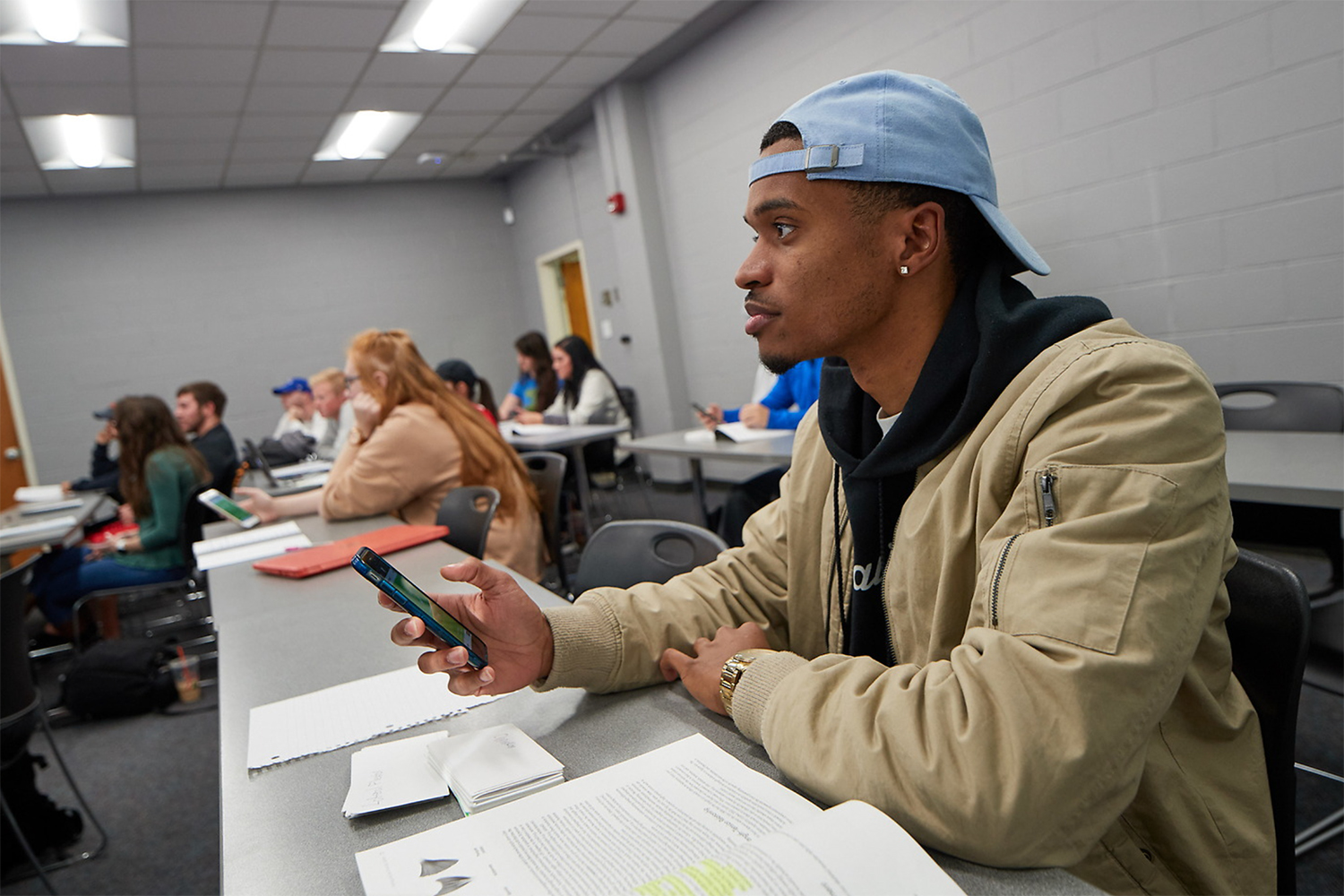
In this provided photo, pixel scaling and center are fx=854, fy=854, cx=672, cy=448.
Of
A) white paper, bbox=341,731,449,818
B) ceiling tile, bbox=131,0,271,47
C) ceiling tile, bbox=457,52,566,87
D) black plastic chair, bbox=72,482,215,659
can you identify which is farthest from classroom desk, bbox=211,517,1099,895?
ceiling tile, bbox=457,52,566,87

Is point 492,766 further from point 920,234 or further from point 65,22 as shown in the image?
point 65,22

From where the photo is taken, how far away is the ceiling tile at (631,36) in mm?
5137

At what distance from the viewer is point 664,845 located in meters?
0.70

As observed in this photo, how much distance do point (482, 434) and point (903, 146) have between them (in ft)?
7.01

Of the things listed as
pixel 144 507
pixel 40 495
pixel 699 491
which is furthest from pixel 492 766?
pixel 40 495

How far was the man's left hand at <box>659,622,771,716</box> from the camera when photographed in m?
1.00

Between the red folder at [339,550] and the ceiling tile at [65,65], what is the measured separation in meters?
3.72

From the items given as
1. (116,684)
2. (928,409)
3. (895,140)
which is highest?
(895,140)

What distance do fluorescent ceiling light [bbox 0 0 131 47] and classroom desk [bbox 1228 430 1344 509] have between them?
483 centimetres

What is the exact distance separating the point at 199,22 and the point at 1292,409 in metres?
4.96

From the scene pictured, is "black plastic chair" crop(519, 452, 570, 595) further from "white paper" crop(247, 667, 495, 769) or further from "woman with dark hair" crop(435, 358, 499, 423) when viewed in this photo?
"woman with dark hair" crop(435, 358, 499, 423)

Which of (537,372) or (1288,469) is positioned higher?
(537,372)

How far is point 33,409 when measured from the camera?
705 centimetres

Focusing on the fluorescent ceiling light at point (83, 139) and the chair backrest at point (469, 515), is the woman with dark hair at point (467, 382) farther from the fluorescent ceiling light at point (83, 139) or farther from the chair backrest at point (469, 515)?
the chair backrest at point (469, 515)
